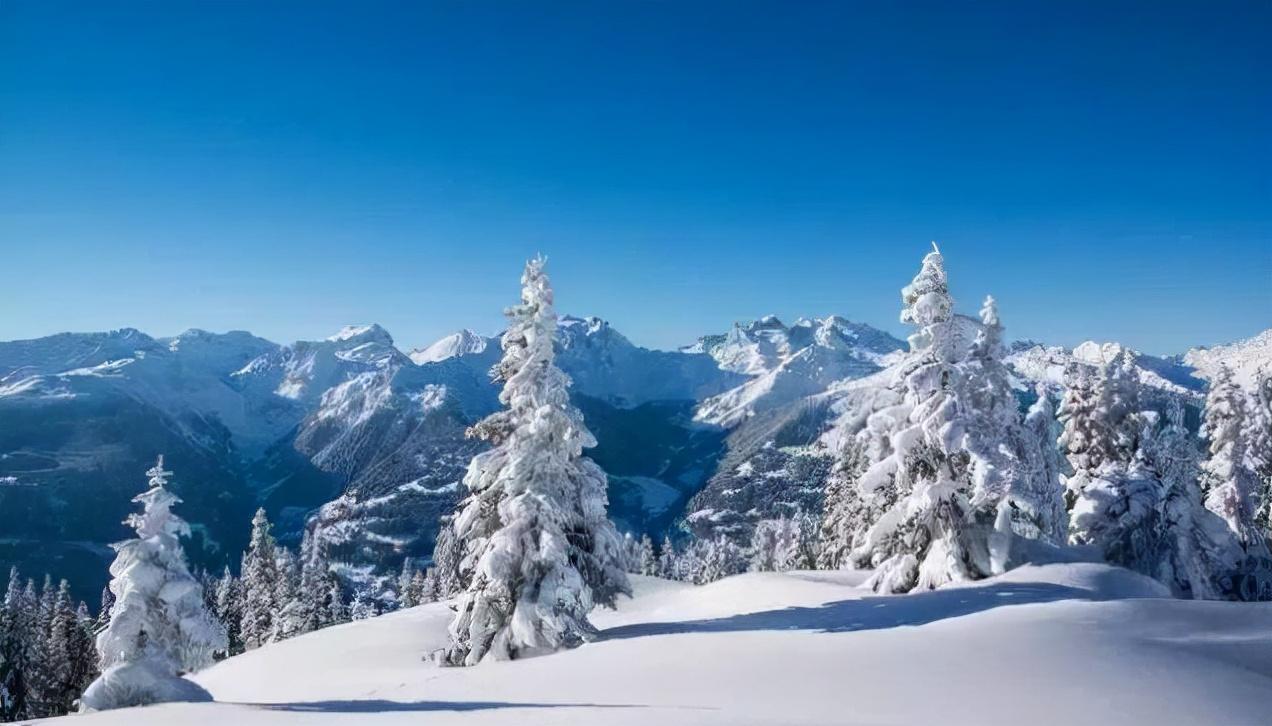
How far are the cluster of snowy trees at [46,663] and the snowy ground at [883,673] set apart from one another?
36.7 metres

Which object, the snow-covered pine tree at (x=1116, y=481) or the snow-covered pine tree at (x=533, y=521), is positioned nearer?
the snow-covered pine tree at (x=533, y=521)

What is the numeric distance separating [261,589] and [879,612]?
49.3 meters

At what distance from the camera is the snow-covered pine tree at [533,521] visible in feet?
67.6

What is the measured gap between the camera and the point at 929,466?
22672 mm

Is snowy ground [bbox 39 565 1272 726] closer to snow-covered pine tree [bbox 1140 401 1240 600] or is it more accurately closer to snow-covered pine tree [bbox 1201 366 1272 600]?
snow-covered pine tree [bbox 1140 401 1240 600]

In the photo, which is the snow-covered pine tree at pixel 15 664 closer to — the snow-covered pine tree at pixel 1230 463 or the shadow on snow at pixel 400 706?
the shadow on snow at pixel 400 706

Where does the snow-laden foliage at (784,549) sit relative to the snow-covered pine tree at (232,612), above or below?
above

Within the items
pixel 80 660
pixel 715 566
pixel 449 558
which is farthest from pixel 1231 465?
pixel 715 566

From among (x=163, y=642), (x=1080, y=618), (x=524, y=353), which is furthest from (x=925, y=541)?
(x=163, y=642)

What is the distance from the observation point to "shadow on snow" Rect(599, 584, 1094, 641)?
17.9 m

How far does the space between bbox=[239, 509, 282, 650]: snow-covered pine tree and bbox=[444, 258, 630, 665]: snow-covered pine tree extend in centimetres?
3933

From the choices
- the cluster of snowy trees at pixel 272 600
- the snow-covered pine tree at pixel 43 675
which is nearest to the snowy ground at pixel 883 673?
the cluster of snowy trees at pixel 272 600

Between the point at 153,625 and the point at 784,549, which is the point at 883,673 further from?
the point at 784,549

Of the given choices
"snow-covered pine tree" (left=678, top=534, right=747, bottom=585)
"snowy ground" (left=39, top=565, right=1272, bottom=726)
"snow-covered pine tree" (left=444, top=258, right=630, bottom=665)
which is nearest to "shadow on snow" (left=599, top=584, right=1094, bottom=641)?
"snowy ground" (left=39, top=565, right=1272, bottom=726)
